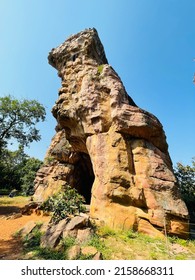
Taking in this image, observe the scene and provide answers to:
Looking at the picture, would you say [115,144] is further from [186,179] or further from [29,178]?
[29,178]

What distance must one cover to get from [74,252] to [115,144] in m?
6.95

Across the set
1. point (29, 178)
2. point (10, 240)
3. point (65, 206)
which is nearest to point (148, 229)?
point (65, 206)

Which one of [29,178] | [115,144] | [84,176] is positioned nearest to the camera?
[115,144]

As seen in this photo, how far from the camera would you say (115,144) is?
12.4m

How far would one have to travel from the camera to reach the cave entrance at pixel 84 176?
23266mm

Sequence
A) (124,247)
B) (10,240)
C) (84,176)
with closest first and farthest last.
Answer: (124,247)
(10,240)
(84,176)

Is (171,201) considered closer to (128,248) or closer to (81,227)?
(128,248)

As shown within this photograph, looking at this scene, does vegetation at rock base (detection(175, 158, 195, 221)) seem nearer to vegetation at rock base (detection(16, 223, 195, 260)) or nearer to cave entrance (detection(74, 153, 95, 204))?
cave entrance (detection(74, 153, 95, 204))

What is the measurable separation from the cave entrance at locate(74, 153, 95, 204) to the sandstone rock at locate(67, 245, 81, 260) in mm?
15242

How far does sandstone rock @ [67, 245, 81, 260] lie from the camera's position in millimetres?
6897

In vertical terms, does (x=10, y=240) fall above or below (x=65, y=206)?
below

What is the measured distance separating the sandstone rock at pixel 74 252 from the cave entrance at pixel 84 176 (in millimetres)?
15242

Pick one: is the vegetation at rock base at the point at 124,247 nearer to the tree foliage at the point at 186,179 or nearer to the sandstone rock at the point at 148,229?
the sandstone rock at the point at 148,229
